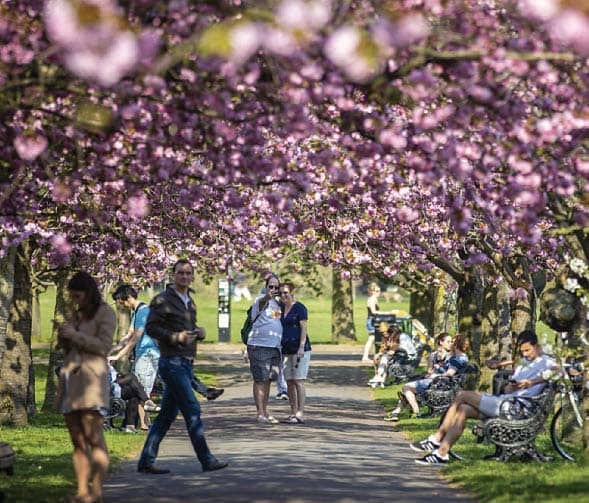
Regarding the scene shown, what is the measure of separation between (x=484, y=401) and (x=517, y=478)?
1.55 metres

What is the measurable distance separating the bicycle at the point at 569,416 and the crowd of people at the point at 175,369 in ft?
1.22

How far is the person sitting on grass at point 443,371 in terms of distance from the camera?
20.9 metres

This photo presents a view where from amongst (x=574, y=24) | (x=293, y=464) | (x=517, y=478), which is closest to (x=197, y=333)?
(x=293, y=464)

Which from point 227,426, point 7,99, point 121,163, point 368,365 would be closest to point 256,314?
point 227,426

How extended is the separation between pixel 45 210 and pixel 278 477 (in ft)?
17.9

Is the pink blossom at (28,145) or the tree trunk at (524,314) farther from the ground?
the pink blossom at (28,145)

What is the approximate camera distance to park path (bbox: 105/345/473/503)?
12.5 metres

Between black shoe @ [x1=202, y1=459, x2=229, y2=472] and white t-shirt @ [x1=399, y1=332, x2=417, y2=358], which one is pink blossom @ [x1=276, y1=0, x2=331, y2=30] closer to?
black shoe @ [x1=202, y1=459, x2=229, y2=472]

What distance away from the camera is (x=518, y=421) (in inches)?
591

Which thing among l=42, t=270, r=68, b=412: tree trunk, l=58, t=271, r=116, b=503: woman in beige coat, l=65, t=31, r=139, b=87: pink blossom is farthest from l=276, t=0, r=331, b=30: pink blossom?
l=42, t=270, r=68, b=412: tree trunk

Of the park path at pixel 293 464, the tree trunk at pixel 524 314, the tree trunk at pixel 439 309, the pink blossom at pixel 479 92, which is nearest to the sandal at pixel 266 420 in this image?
the park path at pixel 293 464

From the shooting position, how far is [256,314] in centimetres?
2098

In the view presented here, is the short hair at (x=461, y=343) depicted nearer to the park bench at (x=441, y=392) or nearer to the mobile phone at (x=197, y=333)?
the park bench at (x=441, y=392)

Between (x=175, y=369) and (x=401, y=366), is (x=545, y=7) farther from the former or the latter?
(x=401, y=366)
